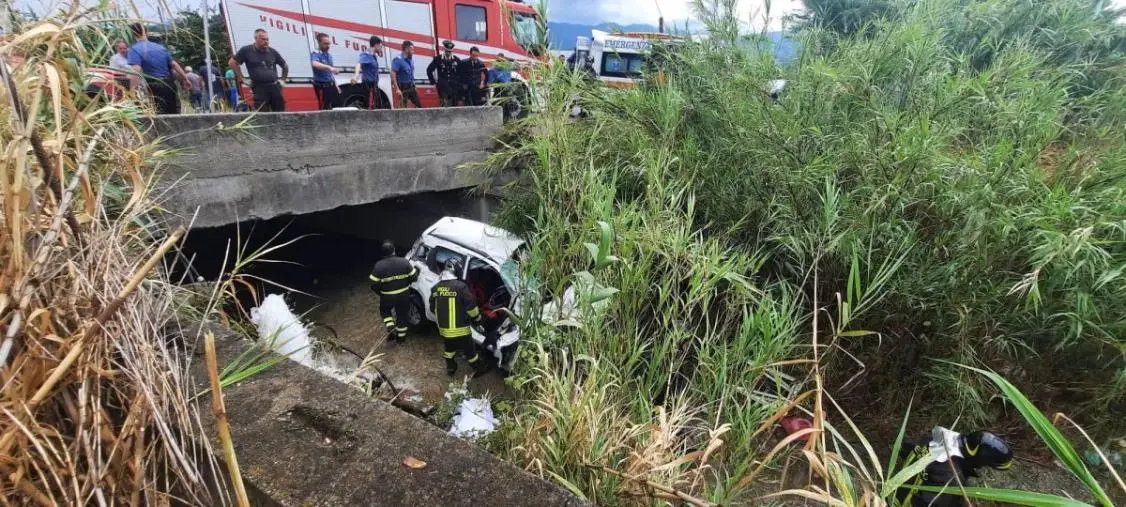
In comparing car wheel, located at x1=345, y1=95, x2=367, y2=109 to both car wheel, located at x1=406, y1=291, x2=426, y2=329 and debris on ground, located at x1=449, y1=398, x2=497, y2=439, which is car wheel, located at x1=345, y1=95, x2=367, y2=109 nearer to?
car wheel, located at x1=406, y1=291, x2=426, y2=329

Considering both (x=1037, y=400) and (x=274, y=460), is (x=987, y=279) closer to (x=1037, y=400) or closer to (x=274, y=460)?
(x=1037, y=400)

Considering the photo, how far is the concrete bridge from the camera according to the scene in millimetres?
4578

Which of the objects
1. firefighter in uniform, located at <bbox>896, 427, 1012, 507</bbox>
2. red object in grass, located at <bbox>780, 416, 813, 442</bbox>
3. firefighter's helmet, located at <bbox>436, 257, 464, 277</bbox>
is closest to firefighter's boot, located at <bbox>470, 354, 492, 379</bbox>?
firefighter's helmet, located at <bbox>436, 257, 464, 277</bbox>

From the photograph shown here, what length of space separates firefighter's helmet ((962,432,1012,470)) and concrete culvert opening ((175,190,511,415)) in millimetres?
3434

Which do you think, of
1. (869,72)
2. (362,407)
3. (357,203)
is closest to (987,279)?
(869,72)

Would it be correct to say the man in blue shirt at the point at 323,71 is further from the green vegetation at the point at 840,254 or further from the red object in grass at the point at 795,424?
the red object in grass at the point at 795,424

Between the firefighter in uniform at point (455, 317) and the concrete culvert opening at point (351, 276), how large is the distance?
0.24 m

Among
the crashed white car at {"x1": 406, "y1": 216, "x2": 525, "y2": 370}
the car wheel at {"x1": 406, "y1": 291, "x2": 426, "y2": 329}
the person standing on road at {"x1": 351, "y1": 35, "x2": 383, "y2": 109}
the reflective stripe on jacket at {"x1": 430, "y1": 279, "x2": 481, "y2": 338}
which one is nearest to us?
the reflective stripe on jacket at {"x1": 430, "y1": 279, "x2": 481, "y2": 338}

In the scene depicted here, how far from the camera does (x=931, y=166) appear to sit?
3205 millimetres

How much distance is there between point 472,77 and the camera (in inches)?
331

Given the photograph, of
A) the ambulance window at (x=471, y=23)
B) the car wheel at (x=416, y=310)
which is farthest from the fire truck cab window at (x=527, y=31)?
the ambulance window at (x=471, y=23)

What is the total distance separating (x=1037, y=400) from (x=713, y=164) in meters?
2.92

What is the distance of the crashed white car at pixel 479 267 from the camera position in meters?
5.13

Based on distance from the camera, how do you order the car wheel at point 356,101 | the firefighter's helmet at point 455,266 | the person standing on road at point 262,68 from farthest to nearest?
the car wheel at point 356,101 → the person standing on road at point 262,68 → the firefighter's helmet at point 455,266
